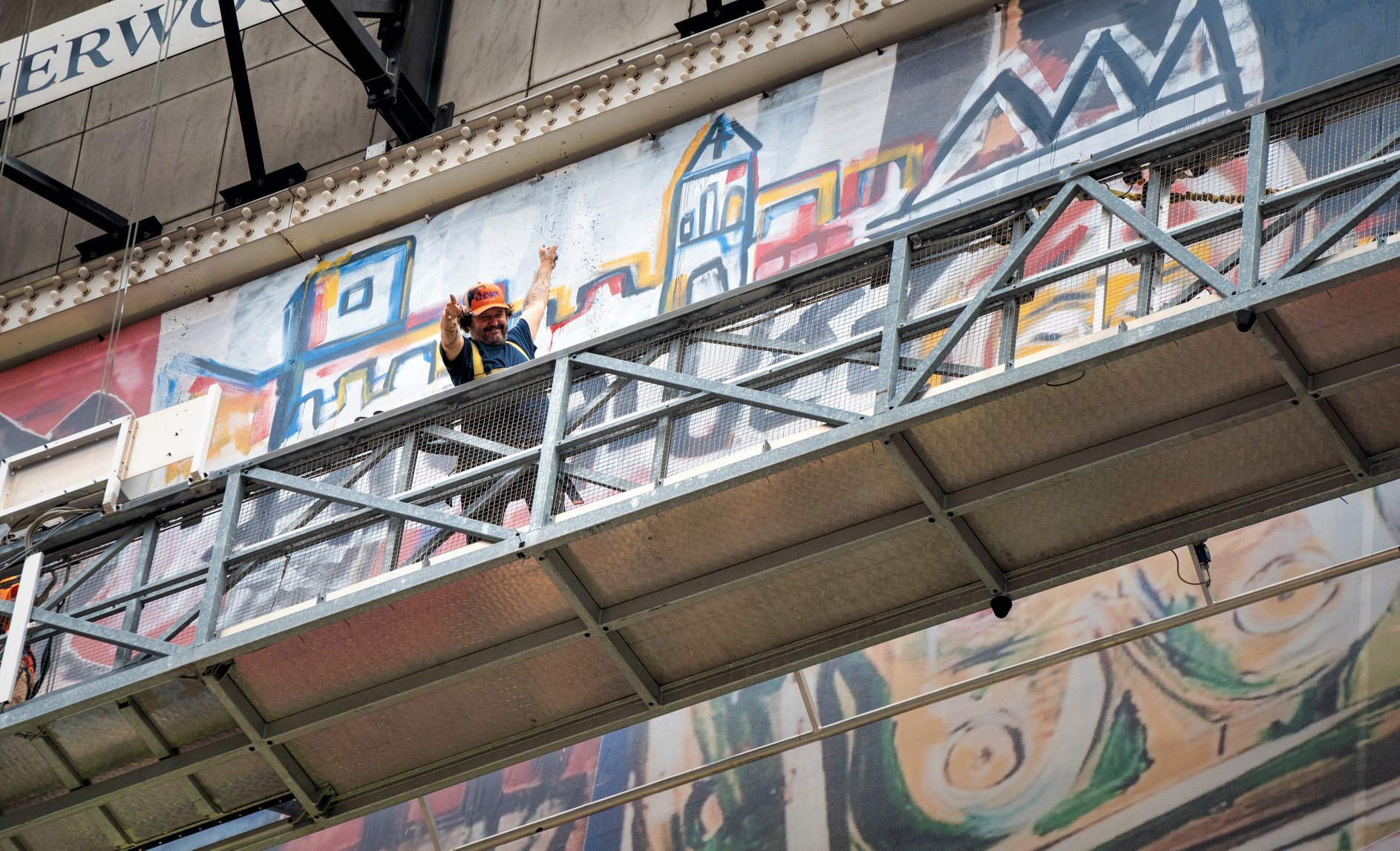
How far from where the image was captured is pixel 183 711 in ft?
46.8

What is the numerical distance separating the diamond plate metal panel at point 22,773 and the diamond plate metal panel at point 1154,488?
7.34m

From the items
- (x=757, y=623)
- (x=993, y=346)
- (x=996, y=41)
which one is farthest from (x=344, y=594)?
(x=996, y=41)

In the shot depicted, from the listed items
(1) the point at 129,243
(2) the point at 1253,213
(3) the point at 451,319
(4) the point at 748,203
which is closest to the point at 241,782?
(3) the point at 451,319

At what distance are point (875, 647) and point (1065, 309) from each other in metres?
4.41

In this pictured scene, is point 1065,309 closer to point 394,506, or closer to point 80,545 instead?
point 394,506

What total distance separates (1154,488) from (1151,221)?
5.79 ft

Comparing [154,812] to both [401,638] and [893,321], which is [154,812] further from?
[893,321]

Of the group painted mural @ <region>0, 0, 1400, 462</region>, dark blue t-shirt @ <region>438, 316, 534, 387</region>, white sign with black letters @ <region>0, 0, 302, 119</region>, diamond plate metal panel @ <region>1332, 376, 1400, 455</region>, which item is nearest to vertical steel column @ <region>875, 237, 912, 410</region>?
painted mural @ <region>0, 0, 1400, 462</region>

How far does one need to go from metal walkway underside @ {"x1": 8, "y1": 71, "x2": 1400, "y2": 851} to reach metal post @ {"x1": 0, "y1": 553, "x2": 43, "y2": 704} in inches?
7.3

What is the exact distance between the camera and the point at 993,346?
12945 millimetres

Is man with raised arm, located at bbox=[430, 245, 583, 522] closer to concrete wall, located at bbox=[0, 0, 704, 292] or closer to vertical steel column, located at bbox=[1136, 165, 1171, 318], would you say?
vertical steel column, located at bbox=[1136, 165, 1171, 318]

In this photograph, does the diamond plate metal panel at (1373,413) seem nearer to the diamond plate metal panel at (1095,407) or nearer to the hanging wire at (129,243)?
the diamond plate metal panel at (1095,407)

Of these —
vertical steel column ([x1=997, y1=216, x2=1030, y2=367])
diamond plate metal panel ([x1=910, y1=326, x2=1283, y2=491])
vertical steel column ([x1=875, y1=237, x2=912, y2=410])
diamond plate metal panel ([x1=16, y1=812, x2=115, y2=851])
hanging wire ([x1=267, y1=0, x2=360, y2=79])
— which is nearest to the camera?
diamond plate metal panel ([x1=910, y1=326, x2=1283, y2=491])

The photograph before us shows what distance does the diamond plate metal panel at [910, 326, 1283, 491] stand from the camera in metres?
11.8
